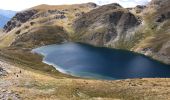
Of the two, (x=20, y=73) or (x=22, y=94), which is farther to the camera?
(x=20, y=73)

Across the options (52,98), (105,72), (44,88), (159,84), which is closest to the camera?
(52,98)

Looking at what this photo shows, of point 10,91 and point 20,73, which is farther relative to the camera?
point 20,73

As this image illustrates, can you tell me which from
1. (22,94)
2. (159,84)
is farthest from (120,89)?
(22,94)

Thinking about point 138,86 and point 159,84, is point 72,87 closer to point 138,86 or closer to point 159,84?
→ point 138,86

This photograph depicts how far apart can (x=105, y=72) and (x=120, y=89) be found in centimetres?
12304

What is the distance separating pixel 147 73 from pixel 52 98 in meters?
142

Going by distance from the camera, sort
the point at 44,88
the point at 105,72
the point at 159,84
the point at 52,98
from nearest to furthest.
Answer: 1. the point at 52,98
2. the point at 44,88
3. the point at 159,84
4. the point at 105,72

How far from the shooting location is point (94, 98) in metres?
59.5

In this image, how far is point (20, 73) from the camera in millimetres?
70500

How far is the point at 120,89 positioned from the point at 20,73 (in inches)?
784

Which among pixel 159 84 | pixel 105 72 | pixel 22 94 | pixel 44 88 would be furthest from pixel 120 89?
pixel 105 72

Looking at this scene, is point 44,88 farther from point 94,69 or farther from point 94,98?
point 94,69

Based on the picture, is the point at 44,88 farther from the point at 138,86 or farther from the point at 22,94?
the point at 138,86

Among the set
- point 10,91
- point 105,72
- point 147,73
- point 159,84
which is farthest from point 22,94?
point 147,73
